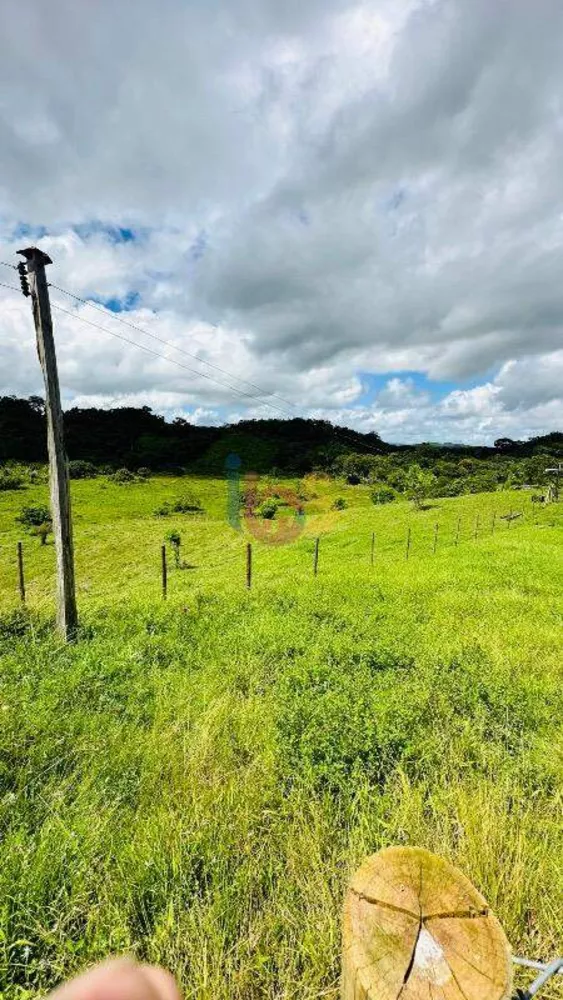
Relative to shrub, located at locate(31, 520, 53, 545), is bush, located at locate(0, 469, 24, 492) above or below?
above

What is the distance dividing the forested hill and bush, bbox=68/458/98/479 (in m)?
6.88

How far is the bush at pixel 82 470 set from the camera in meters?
85.0

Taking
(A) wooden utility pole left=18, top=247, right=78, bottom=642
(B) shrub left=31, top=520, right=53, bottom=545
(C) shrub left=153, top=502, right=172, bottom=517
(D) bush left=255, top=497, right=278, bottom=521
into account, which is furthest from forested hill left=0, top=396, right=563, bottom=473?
(A) wooden utility pole left=18, top=247, right=78, bottom=642

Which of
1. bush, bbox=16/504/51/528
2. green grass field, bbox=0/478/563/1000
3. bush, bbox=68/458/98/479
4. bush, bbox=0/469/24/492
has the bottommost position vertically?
bush, bbox=16/504/51/528

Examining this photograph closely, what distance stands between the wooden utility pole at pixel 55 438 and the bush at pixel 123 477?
73993 millimetres

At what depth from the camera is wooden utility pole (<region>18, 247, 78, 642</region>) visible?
930 centimetres

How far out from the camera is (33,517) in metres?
52.5

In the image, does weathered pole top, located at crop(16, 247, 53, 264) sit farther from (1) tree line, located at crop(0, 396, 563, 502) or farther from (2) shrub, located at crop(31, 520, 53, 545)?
(1) tree line, located at crop(0, 396, 563, 502)

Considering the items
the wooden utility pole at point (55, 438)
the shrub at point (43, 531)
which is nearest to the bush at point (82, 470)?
the shrub at point (43, 531)

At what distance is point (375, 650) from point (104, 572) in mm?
28215

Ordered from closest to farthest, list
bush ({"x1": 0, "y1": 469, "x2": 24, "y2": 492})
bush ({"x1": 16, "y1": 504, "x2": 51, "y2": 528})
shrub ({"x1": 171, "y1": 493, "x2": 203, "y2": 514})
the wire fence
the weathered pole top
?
the weathered pole top
the wire fence
bush ({"x1": 16, "y1": 504, "x2": 51, "y2": 528})
shrub ({"x1": 171, "y1": 493, "x2": 203, "y2": 514})
bush ({"x1": 0, "y1": 469, "x2": 24, "y2": 492})

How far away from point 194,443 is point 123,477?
34.8 metres

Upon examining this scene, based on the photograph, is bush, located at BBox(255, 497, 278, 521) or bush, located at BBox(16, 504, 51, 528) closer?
bush, located at BBox(255, 497, 278, 521)

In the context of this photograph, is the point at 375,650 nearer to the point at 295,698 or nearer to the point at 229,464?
the point at 295,698
